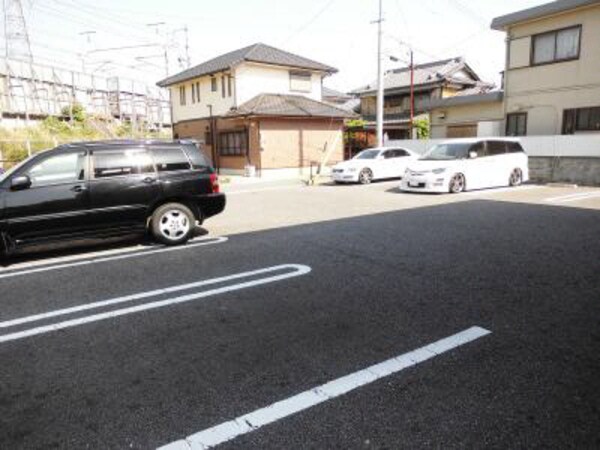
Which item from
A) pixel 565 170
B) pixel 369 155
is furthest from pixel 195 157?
pixel 565 170

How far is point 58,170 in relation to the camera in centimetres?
637

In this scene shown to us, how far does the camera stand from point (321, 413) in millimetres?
2604

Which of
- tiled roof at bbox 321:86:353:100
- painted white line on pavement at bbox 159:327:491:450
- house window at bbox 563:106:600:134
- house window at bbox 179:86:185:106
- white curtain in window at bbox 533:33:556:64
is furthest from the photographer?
tiled roof at bbox 321:86:353:100

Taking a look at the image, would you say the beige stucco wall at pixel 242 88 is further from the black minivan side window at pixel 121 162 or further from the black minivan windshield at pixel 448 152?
the black minivan side window at pixel 121 162

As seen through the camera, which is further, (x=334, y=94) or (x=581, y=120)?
(x=334, y=94)

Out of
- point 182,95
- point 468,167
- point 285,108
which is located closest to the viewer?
point 468,167

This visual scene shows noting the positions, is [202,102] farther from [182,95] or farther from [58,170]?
[58,170]

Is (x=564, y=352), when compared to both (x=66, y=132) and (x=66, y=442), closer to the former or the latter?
(x=66, y=442)

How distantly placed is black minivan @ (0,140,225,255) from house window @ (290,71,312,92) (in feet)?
63.5

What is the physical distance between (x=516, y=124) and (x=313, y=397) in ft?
62.0

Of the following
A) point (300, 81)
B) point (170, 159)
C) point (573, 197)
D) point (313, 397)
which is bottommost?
point (313, 397)

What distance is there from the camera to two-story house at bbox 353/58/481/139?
1305 inches

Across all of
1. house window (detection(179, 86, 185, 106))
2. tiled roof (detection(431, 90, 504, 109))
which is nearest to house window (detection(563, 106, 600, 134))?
tiled roof (detection(431, 90, 504, 109))

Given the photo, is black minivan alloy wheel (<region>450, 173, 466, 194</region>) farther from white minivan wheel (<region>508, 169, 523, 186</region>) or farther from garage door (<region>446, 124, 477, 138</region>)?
garage door (<region>446, 124, 477, 138</region>)
